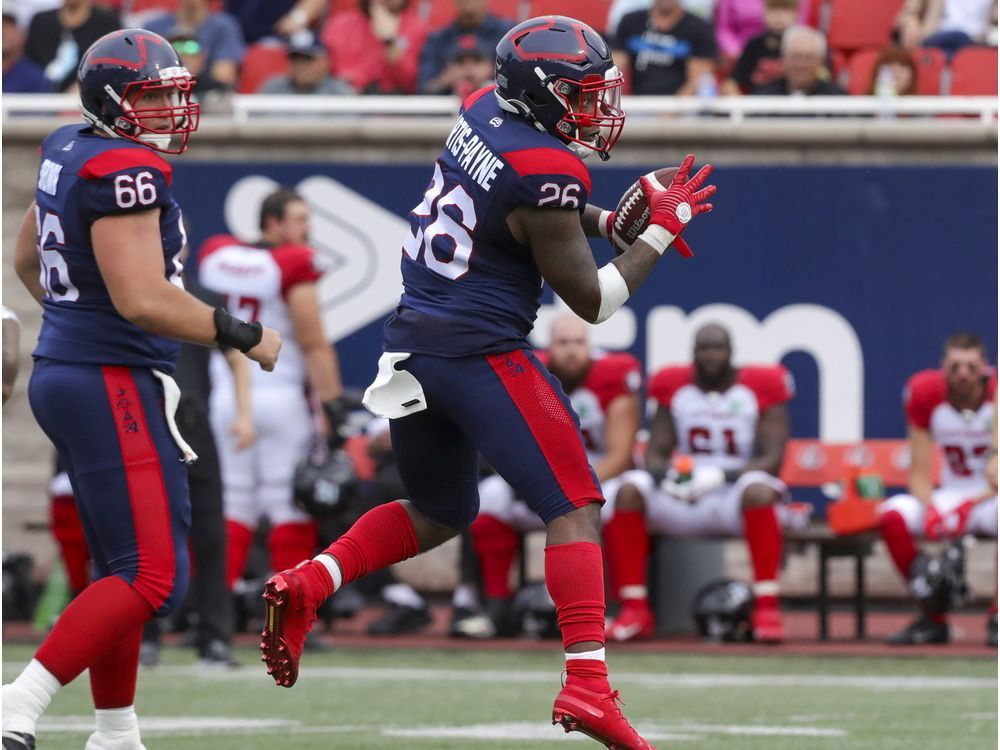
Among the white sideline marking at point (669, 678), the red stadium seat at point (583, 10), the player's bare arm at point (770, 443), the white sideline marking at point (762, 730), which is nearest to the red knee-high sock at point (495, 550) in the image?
the player's bare arm at point (770, 443)

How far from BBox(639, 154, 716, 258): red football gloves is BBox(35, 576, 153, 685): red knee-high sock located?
1630 millimetres

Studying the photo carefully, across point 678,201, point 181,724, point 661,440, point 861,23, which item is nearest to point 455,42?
point 861,23

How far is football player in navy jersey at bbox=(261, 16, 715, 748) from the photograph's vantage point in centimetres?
512

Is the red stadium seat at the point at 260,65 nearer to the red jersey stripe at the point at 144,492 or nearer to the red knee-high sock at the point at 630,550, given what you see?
the red knee-high sock at the point at 630,550

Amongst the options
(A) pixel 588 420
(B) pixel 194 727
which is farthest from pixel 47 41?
(B) pixel 194 727

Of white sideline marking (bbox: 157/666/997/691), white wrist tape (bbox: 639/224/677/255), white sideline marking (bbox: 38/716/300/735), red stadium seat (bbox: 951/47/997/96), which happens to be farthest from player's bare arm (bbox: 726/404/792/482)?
white wrist tape (bbox: 639/224/677/255)

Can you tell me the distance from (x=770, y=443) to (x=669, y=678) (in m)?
2.18

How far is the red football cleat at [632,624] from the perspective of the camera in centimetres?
1021

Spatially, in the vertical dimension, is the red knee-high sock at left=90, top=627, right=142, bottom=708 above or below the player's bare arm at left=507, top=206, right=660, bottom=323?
below

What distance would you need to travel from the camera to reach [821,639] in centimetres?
1058

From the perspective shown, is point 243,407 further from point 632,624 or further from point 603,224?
point 603,224

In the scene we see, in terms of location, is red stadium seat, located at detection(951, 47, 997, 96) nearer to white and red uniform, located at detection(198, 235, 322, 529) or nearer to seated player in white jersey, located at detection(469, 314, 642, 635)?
seated player in white jersey, located at detection(469, 314, 642, 635)

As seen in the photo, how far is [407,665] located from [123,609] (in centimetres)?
405

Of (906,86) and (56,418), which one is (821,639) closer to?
(906,86)
